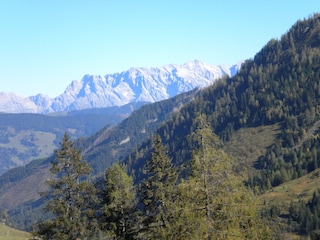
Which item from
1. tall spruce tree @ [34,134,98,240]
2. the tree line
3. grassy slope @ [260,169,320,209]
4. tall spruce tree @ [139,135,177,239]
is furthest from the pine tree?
grassy slope @ [260,169,320,209]

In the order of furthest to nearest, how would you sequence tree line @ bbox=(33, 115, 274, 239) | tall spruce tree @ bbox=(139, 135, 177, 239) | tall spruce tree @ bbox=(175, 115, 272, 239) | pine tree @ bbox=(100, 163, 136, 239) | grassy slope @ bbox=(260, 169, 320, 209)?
grassy slope @ bbox=(260, 169, 320, 209)
tall spruce tree @ bbox=(139, 135, 177, 239)
pine tree @ bbox=(100, 163, 136, 239)
tree line @ bbox=(33, 115, 274, 239)
tall spruce tree @ bbox=(175, 115, 272, 239)

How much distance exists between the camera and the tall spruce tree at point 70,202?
3697 cm

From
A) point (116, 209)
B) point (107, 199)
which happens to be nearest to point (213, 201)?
point (116, 209)

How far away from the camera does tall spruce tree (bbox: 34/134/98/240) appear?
1455 inches

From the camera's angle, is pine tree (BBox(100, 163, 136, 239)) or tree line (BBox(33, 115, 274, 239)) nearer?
tree line (BBox(33, 115, 274, 239))

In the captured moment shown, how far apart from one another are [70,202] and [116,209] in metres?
4.56

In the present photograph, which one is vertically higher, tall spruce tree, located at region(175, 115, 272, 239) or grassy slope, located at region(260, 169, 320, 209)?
tall spruce tree, located at region(175, 115, 272, 239)

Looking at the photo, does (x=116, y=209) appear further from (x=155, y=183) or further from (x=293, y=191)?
(x=293, y=191)

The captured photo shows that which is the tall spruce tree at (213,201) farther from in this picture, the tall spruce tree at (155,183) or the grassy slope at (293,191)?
the grassy slope at (293,191)

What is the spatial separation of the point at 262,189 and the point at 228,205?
557 feet

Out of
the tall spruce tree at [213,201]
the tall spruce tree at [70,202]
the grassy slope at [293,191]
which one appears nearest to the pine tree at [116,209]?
the tall spruce tree at [70,202]

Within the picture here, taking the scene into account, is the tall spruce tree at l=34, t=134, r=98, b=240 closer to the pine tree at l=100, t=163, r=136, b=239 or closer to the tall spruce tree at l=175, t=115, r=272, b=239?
the pine tree at l=100, t=163, r=136, b=239

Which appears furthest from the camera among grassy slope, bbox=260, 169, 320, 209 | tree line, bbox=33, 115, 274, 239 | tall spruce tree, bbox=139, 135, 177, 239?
grassy slope, bbox=260, 169, 320, 209

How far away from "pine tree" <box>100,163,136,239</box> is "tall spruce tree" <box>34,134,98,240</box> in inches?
61.9
